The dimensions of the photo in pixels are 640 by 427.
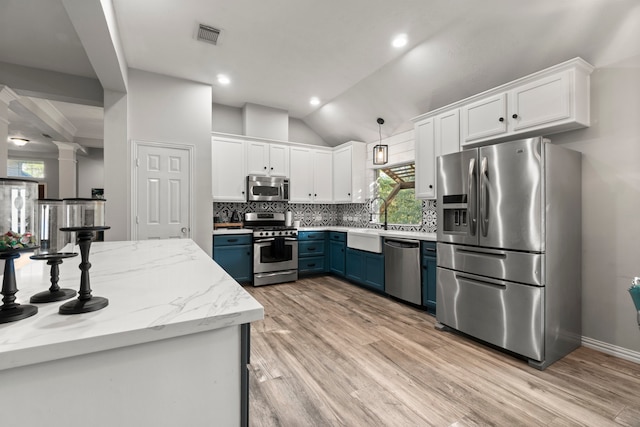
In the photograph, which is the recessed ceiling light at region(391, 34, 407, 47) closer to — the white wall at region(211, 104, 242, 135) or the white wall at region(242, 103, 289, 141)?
the white wall at region(242, 103, 289, 141)

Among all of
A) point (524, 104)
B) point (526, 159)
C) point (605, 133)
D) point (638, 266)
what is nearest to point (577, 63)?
point (524, 104)

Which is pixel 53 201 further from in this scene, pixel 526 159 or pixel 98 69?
pixel 526 159

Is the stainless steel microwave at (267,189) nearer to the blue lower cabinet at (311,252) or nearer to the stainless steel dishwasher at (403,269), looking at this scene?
the blue lower cabinet at (311,252)

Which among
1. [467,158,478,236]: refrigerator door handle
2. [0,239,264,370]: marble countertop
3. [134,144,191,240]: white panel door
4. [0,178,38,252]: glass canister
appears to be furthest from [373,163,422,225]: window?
[0,178,38,252]: glass canister

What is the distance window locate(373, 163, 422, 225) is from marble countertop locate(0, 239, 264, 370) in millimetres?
3702

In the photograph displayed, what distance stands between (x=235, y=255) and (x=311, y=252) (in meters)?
1.30

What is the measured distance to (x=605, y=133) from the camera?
255 cm

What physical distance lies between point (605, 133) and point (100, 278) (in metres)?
3.69

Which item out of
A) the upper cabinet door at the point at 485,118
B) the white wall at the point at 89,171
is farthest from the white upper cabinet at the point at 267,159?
the white wall at the point at 89,171

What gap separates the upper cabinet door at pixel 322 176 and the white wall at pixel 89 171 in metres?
6.06

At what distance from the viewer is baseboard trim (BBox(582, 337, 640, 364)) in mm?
2393

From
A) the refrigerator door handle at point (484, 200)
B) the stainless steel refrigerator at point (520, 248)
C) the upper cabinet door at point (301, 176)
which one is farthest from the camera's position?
the upper cabinet door at point (301, 176)

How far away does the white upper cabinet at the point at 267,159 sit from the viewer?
4945 millimetres

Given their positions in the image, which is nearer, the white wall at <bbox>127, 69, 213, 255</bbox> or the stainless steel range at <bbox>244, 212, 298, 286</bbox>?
the white wall at <bbox>127, 69, 213, 255</bbox>
